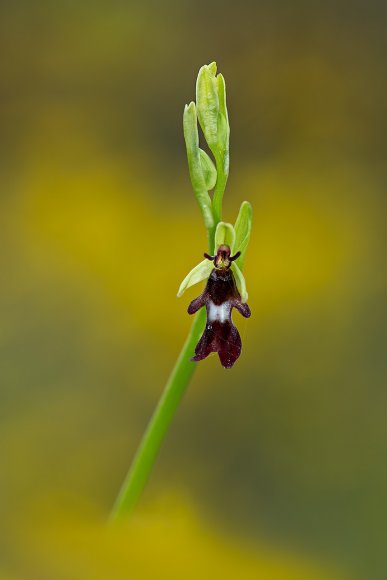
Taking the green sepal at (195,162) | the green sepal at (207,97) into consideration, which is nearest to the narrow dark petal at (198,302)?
the green sepal at (195,162)

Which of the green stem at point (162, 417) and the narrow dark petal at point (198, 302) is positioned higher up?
the narrow dark petal at point (198, 302)

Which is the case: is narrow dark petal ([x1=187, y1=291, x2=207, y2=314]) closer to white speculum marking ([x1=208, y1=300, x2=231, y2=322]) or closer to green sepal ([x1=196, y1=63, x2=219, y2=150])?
white speculum marking ([x1=208, y1=300, x2=231, y2=322])

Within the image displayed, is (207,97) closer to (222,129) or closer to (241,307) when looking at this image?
(222,129)

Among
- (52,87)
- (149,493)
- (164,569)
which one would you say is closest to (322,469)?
(149,493)

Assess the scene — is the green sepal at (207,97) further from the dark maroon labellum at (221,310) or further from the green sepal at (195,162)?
the dark maroon labellum at (221,310)

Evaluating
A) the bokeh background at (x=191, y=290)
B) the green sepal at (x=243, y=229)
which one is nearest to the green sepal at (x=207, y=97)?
the green sepal at (x=243, y=229)

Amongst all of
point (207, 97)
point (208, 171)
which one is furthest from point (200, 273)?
point (207, 97)

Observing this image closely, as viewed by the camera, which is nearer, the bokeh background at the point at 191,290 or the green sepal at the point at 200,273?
the green sepal at the point at 200,273

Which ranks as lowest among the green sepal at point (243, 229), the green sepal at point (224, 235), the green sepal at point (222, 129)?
the green sepal at point (224, 235)

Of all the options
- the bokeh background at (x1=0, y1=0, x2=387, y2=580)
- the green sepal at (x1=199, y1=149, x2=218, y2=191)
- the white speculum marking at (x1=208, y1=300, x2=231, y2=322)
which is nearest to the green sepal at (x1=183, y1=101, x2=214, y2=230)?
the green sepal at (x1=199, y1=149, x2=218, y2=191)
